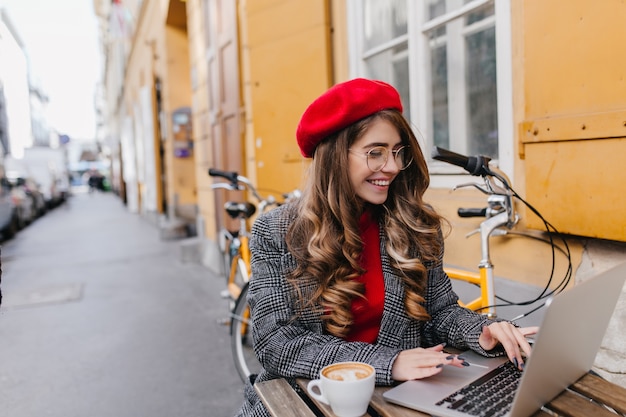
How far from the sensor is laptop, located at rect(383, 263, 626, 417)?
96 cm

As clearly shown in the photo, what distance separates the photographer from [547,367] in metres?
1.03

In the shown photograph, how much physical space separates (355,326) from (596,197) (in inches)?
48.4

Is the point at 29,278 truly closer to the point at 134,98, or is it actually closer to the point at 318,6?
the point at 318,6

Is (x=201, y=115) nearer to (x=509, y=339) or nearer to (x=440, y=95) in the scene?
(x=440, y=95)

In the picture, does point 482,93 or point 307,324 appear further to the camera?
point 482,93

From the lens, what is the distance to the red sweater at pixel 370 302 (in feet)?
5.38

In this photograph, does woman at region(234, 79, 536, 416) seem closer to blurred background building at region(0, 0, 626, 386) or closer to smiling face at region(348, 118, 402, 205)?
smiling face at region(348, 118, 402, 205)

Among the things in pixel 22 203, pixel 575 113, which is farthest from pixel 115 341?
pixel 22 203

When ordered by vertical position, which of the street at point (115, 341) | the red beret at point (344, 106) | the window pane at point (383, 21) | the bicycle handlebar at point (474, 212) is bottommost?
the street at point (115, 341)

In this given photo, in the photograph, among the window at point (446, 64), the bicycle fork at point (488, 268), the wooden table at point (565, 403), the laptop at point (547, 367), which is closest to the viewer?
the laptop at point (547, 367)

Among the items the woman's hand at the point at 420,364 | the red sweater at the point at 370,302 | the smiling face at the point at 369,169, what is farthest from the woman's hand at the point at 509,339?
the smiling face at the point at 369,169

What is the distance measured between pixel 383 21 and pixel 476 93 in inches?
42.4

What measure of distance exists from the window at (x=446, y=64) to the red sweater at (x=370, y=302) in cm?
149

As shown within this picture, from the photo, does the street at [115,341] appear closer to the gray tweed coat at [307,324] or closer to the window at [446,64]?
the gray tweed coat at [307,324]
